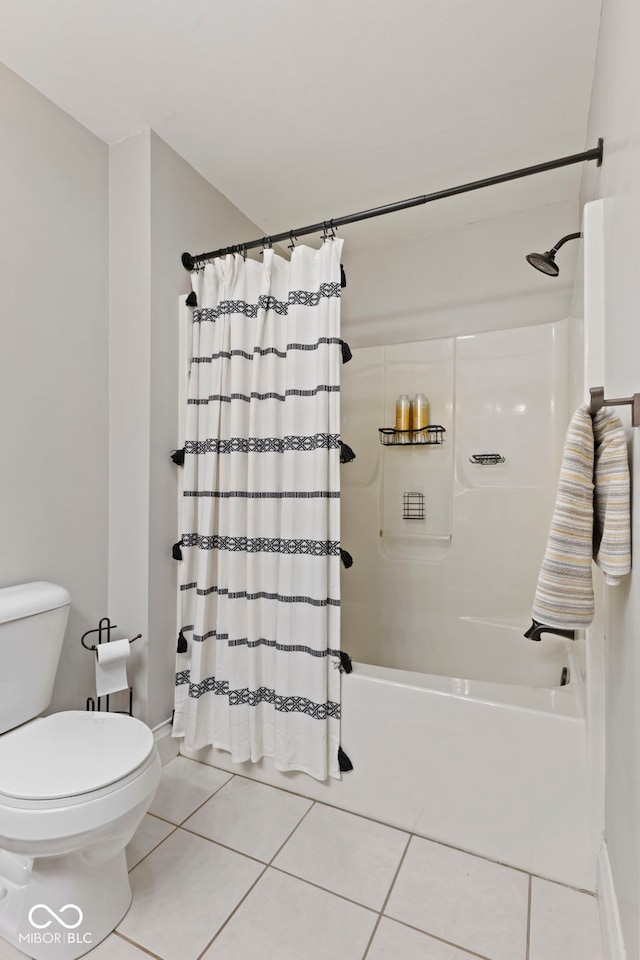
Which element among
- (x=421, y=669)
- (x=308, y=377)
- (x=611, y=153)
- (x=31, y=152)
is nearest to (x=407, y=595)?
(x=421, y=669)

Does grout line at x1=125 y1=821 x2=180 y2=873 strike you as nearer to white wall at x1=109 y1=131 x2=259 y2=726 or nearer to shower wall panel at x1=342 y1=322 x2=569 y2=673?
white wall at x1=109 y1=131 x2=259 y2=726

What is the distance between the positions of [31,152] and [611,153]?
1.86 meters

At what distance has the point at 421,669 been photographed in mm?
2520

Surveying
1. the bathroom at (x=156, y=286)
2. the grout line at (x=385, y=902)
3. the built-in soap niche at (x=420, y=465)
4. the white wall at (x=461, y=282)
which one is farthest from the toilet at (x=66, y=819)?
the white wall at (x=461, y=282)

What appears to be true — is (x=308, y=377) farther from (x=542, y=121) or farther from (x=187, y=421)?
(x=542, y=121)

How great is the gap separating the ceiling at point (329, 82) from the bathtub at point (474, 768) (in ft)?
6.81

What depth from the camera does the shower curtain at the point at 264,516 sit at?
1.73 metres

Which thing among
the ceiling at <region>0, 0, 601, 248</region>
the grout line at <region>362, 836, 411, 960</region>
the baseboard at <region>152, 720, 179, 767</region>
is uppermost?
the ceiling at <region>0, 0, 601, 248</region>

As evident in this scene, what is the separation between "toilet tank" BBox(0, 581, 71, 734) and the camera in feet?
4.82

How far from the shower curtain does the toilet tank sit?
50 cm

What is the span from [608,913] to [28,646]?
5.70 feet

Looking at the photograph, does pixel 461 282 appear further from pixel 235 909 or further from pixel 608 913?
pixel 235 909

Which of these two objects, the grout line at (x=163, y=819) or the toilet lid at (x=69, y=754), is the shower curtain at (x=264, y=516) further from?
the toilet lid at (x=69, y=754)

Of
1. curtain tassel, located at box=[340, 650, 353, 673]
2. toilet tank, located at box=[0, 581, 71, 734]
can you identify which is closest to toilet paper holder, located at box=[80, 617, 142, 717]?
toilet tank, located at box=[0, 581, 71, 734]
